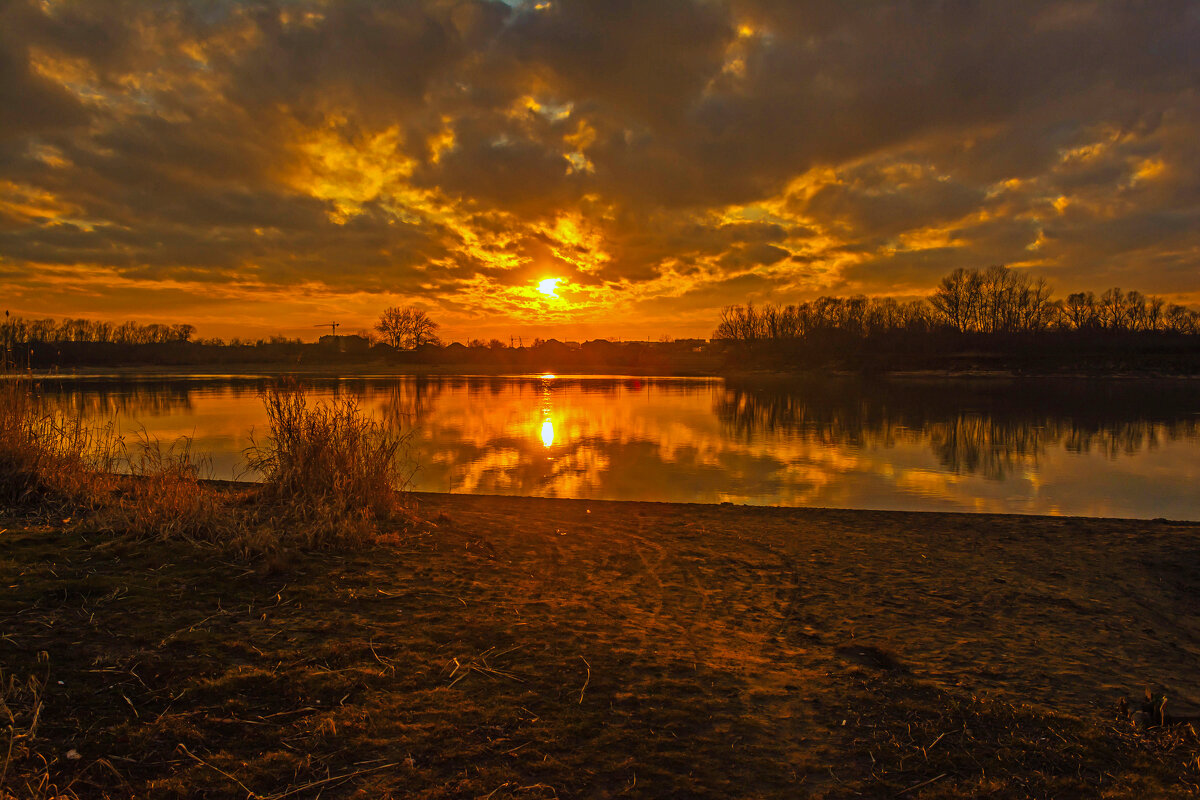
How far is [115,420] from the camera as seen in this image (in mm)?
21000

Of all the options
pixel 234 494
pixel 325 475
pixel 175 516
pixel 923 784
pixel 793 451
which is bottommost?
pixel 793 451

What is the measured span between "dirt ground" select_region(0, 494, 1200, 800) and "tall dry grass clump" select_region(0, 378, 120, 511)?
146cm

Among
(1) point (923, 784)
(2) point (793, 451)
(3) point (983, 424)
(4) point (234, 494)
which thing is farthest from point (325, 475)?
(3) point (983, 424)

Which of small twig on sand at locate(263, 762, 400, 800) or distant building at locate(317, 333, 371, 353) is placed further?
distant building at locate(317, 333, 371, 353)

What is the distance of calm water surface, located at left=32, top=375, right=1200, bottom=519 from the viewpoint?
36.6ft

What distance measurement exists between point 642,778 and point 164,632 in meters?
3.03

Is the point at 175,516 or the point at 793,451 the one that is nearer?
the point at 175,516

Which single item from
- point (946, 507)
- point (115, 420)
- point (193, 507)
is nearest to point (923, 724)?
point (193, 507)

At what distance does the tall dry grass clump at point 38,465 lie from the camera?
6.74 meters

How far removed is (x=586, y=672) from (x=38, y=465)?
7.35 metres

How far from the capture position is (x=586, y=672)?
3.72 m

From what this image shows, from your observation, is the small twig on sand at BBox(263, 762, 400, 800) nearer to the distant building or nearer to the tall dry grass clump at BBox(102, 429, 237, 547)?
the tall dry grass clump at BBox(102, 429, 237, 547)

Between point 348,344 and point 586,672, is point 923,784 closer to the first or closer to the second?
point 586,672

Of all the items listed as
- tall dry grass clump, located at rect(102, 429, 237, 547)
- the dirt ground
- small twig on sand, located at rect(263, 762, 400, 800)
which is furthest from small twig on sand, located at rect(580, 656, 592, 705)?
tall dry grass clump, located at rect(102, 429, 237, 547)
